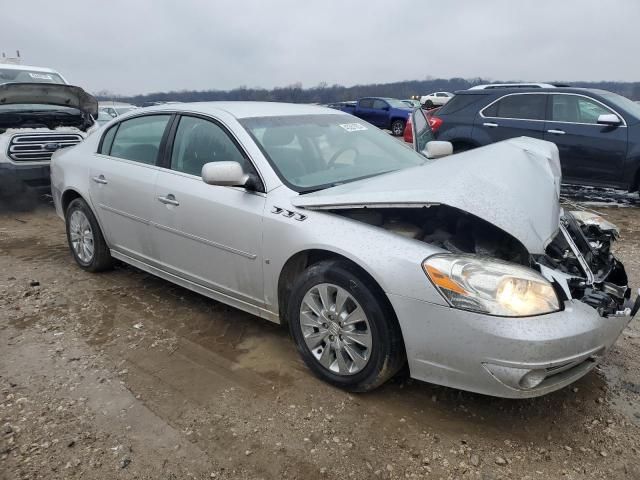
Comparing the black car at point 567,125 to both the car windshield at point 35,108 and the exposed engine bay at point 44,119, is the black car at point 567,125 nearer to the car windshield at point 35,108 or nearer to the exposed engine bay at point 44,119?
the exposed engine bay at point 44,119

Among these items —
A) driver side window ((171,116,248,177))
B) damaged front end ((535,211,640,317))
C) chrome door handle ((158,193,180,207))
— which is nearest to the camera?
damaged front end ((535,211,640,317))

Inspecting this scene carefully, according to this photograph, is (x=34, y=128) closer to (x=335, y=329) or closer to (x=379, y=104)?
(x=335, y=329)

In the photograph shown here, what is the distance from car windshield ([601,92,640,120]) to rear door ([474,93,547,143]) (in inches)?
33.4

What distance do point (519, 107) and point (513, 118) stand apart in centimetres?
20

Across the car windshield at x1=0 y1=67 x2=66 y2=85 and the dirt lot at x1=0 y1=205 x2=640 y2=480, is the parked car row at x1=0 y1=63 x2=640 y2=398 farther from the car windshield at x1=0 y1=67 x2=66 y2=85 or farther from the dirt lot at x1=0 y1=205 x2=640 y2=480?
the car windshield at x1=0 y1=67 x2=66 y2=85

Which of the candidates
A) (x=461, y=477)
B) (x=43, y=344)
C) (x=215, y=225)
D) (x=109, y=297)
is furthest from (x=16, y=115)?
(x=461, y=477)

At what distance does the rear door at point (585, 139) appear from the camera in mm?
6988

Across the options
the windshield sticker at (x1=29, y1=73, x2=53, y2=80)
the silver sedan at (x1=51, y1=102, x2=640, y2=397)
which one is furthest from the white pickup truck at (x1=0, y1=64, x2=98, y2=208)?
the silver sedan at (x1=51, y1=102, x2=640, y2=397)

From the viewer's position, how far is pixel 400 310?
2.49 meters

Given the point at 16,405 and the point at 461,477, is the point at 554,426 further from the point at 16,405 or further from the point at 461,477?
the point at 16,405

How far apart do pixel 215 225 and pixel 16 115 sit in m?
5.78

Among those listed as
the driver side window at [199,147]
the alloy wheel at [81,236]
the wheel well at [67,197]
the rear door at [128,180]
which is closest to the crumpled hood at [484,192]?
the driver side window at [199,147]

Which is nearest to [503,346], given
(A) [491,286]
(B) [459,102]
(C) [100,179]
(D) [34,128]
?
(A) [491,286]

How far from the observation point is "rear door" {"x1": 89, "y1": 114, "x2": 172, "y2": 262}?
387cm
